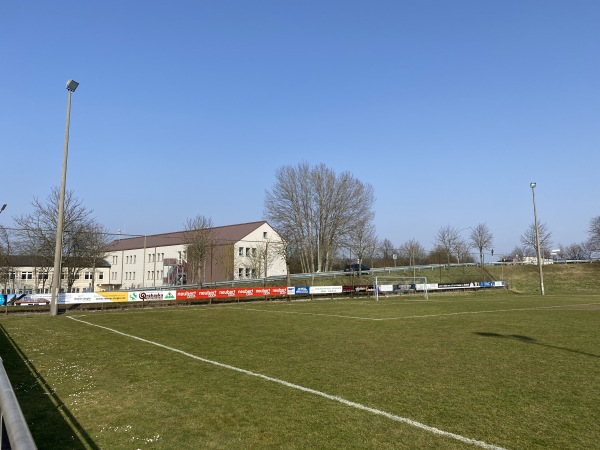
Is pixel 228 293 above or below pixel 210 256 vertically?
below

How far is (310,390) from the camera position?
731 centimetres

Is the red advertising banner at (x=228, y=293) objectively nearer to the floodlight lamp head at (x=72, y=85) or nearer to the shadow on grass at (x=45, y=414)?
the floodlight lamp head at (x=72, y=85)

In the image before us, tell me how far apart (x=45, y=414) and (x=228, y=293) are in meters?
28.1

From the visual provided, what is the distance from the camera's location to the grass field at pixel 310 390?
518cm

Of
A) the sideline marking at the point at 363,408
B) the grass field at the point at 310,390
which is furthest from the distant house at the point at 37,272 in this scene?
the sideline marking at the point at 363,408

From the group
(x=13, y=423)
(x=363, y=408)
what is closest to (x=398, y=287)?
(x=363, y=408)

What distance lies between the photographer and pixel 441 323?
18109 mm

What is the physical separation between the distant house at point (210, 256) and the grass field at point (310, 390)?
3290cm

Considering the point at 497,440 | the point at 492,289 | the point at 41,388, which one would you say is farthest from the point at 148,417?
the point at 492,289

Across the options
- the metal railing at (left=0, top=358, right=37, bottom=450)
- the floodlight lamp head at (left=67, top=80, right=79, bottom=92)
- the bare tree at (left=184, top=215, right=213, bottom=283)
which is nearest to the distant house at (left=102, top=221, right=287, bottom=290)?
the bare tree at (left=184, top=215, right=213, bottom=283)

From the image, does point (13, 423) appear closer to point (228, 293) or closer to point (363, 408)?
point (363, 408)

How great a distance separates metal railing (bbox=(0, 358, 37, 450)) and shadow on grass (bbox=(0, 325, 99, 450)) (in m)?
2.59

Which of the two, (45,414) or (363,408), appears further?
(363,408)

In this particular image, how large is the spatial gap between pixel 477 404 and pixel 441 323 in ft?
40.1
